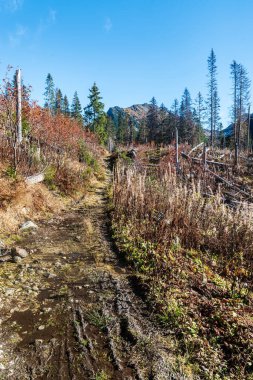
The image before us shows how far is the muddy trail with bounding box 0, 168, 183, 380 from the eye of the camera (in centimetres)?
249

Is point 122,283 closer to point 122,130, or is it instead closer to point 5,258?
point 5,258

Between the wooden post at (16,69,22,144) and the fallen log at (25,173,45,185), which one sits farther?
the wooden post at (16,69,22,144)

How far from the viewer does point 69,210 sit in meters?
9.31

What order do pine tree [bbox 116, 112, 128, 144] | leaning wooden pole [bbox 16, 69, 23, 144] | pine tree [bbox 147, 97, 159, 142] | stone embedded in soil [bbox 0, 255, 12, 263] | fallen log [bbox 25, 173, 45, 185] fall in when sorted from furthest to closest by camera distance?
pine tree [bbox 116, 112, 128, 144] < pine tree [bbox 147, 97, 159, 142] < leaning wooden pole [bbox 16, 69, 23, 144] < fallen log [bbox 25, 173, 45, 185] < stone embedded in soil [bbox 0, 255, 12, 263]

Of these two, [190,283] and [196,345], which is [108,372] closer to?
[196,345]

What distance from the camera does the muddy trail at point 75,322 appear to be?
2.49 meters

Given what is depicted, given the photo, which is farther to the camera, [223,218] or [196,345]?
[223,218]

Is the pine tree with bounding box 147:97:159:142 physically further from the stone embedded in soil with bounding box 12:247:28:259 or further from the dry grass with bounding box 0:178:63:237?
the stone embedded in soil with bounding box 12:247:28:259

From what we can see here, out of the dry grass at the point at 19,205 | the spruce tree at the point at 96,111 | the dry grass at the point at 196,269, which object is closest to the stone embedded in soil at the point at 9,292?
the dry grass at the point at 196,269

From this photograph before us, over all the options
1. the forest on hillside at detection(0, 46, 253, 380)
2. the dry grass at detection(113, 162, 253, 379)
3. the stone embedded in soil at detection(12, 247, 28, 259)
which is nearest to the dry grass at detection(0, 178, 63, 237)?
the forest on hillside at detection(0, 46, 253, 380)

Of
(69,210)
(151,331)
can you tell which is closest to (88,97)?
(69,210)

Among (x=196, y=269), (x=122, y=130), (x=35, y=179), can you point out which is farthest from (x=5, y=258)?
(x=122, y=130)

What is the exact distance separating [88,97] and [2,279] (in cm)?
3709

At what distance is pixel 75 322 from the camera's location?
3.17 m
